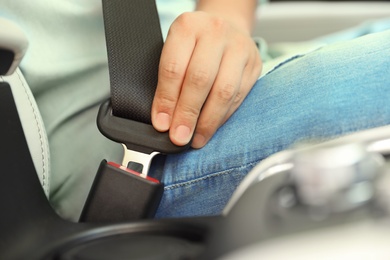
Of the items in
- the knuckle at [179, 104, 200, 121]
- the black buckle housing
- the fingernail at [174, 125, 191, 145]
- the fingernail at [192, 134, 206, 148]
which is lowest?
the fingernail at [192, 134, 206, 148]

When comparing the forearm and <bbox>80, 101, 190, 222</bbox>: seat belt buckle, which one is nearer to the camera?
<bbox>80, 101, 190, 222</bbox>: seat belt buckle

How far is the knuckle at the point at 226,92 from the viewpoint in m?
0.54

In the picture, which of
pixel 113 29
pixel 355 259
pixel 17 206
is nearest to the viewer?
pixel 355 259

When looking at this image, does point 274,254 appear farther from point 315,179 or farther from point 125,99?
point 125,99

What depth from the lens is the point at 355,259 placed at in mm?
278

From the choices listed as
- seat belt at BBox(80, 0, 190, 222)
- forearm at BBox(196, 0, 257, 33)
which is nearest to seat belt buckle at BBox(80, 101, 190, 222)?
seat belt at BBox(80, 0, 190, 222)

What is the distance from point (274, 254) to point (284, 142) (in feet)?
0.68

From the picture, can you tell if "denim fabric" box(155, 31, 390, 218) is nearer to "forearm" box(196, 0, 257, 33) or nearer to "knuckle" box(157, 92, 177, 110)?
"knuckle" box(157, 92, 177, 110)

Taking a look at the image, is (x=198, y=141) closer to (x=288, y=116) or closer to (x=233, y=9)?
(x=288, y=116)

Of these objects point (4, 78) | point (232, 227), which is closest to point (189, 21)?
point (4, 78)

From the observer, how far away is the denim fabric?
47cm

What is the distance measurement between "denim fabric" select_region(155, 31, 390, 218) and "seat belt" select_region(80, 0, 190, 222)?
31mm

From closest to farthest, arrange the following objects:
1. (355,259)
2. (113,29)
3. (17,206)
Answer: (355,259)
(17,206)
(113,29)

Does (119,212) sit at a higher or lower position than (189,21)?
lower
